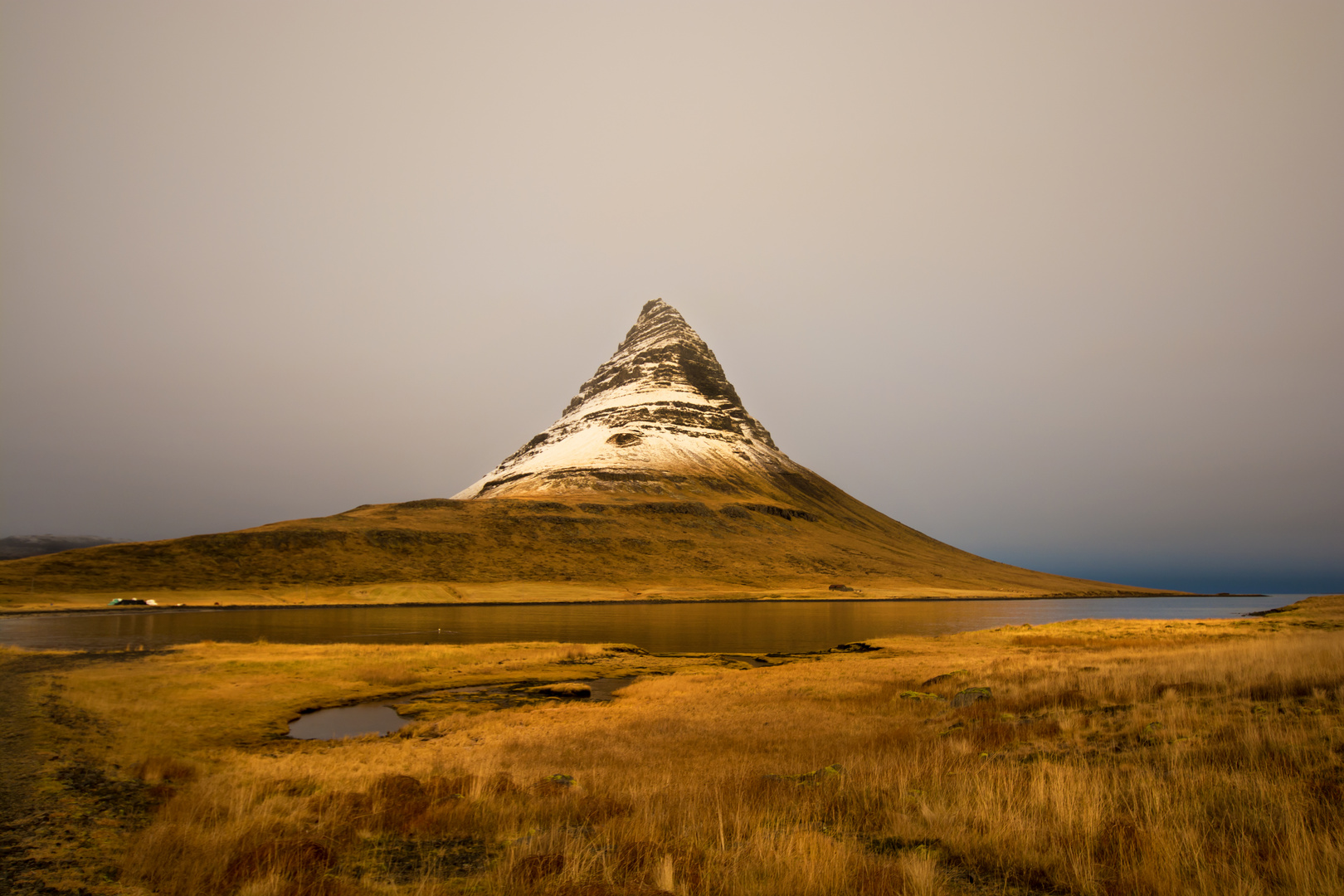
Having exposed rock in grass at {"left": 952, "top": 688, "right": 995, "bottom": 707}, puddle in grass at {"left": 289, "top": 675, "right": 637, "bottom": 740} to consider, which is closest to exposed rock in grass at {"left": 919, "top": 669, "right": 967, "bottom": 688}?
exposed rock in grass at {"left": 952, "top": 688, "right": 995, "bottom": 707}

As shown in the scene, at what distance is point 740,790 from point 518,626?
51344 millimetres

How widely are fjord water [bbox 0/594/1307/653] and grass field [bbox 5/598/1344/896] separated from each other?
22965 millimetres

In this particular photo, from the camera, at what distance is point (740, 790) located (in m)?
10.9

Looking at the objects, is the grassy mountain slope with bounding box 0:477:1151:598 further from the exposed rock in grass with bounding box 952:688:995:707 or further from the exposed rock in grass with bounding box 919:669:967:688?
the exposed rock in grass with bounding box 952:688:995:707

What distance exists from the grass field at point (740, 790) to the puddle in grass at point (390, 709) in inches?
37.8

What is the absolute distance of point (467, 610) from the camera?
79312 mm

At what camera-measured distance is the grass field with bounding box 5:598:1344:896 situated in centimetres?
675

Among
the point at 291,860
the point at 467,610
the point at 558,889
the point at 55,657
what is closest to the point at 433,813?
the point at 291,860

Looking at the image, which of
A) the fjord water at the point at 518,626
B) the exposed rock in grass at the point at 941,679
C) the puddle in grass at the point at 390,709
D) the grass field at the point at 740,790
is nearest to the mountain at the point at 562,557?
the fjord water at the point at 518,626

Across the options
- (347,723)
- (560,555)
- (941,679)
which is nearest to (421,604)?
(560,555)

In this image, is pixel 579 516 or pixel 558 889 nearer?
pixel 558 889

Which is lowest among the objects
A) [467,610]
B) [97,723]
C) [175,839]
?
[467,610]

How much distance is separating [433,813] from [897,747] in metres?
9.41

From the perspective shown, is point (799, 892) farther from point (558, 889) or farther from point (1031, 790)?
point (1031, 790)
